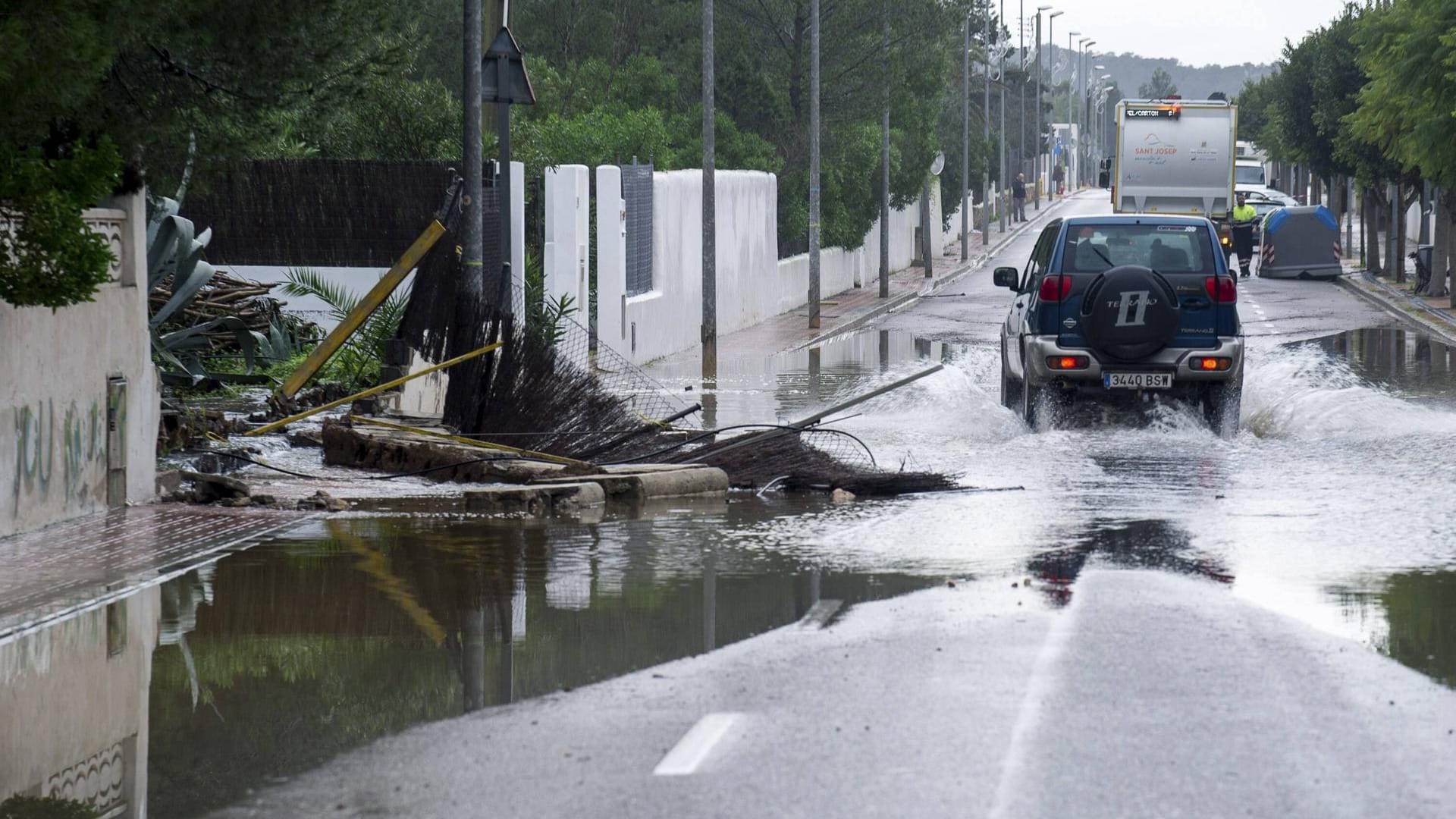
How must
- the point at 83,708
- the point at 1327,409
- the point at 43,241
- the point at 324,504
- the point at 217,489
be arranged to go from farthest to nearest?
the point at 1327,409 → the point at 217,489 → the point at 324,504 → the point at 43,241 → the point at 83,708

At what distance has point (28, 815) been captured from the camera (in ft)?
19.6

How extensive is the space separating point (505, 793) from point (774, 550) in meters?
5.16

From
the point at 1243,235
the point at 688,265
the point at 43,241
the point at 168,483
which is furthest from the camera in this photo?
the point at 1243,235

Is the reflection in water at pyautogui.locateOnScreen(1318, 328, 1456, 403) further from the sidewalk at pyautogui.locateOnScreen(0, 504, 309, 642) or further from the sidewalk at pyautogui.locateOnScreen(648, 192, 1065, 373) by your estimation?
the sidewalk at pyautogui.locateOnScreen(0, 504, 309, 642)

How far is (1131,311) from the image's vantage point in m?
16.9

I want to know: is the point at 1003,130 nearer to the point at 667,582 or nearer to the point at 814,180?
the point at 814,180

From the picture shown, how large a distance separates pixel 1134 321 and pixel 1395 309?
22419 millimetres

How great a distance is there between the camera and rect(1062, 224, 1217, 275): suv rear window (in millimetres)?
17516

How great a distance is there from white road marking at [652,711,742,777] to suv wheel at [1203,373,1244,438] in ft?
36.8

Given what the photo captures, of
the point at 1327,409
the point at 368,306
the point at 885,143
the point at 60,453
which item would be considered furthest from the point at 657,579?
the point at 885,143

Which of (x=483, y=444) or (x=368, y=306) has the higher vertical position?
(x=368, y=306)

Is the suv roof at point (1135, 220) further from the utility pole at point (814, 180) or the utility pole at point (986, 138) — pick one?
the utility pole at point (986, 138)

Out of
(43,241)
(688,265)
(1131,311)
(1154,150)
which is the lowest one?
(1131,311)

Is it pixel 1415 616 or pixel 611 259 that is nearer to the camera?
pixel 1415 616
